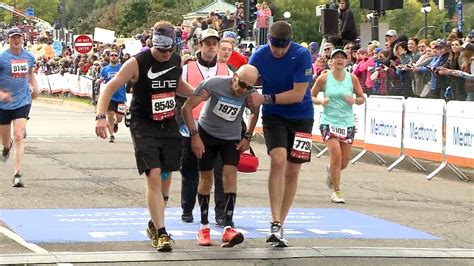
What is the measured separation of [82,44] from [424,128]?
33138 millimetres

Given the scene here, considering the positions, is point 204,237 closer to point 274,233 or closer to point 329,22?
point 274,233

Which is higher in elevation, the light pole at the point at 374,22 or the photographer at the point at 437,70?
the light pole at the point at 374,22

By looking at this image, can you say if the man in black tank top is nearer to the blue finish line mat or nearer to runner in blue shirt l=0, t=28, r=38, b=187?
the blue finish line mat

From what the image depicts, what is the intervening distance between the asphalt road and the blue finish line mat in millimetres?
255

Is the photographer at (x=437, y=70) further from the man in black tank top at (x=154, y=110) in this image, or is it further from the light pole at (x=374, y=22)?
the man in black tank top at (x=154, y=110)

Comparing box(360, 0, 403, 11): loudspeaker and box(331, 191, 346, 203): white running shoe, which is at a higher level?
box(360, 0, 403, 11): loudspeaker

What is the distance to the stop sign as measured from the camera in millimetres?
47406

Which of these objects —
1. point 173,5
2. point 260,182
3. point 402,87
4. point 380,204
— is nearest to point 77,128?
→ point 402,87

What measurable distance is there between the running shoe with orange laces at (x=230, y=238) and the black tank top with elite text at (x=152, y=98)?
3.32 ft

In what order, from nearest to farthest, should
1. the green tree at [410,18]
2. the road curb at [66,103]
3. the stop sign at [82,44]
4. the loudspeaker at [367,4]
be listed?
the loudspeaker at [367,4]
the road curb at [66,103]
the stop sign at [82,44]
the green tree at [410,18]

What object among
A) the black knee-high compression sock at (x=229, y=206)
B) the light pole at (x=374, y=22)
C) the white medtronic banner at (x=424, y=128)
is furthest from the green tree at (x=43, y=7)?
the black knee-high compression sock at (x=229, y=206)

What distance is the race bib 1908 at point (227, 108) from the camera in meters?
9.11

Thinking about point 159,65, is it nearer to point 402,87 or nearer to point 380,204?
point 380,204

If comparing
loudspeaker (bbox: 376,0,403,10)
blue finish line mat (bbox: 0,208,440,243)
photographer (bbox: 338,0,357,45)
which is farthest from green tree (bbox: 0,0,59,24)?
blue finish line mat (bbox: 0,208,440,243)
